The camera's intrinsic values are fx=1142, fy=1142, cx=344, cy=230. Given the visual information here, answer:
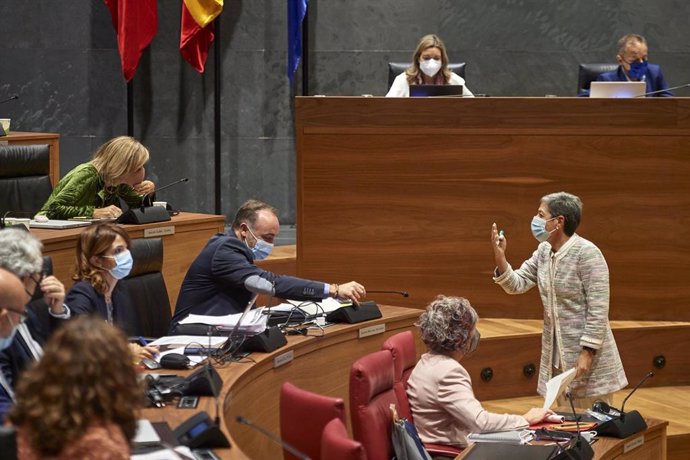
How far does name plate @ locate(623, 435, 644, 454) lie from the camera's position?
4.07 metres

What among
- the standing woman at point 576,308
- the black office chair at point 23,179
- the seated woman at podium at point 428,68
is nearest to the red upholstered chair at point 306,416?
the standing woman at point 576,308

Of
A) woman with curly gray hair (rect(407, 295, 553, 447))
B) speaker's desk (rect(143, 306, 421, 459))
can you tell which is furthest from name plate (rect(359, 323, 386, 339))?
woman with curly gray hair (rect(407, 295, 553, 447))

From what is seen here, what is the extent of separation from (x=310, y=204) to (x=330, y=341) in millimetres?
1781

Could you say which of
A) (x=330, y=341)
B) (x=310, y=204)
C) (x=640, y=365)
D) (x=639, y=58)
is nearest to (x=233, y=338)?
(x=330, y=341)

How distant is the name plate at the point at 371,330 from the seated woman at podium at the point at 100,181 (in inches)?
58.8

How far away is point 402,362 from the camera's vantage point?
4125 millimetres

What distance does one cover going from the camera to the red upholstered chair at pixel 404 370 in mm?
3900

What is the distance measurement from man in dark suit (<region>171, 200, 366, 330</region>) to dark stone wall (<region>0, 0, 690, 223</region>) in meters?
4.15

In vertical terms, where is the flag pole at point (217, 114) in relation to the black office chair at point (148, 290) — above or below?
above

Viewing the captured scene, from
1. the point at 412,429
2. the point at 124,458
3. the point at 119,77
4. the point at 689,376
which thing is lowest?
the point at 689,376

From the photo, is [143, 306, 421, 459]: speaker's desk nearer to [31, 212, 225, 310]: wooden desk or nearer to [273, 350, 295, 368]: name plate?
[273, 350, 295, 368]: name plate

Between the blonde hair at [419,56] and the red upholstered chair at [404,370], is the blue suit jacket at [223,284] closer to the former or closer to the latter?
the red upholstered chair at [404,370]

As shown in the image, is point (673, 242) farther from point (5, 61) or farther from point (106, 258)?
point (5, 61)

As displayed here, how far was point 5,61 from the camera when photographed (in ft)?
28.0
